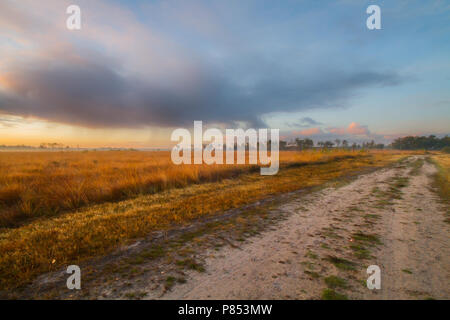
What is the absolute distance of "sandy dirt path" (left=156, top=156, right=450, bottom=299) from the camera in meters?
2.27

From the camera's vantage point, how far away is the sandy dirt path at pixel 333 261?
7.44ft

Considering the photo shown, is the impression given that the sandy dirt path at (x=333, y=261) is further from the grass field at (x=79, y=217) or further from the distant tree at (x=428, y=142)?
the distant tree at (x=428, y=142)

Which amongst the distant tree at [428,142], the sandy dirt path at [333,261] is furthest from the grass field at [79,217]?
the distant tree at [428,142]

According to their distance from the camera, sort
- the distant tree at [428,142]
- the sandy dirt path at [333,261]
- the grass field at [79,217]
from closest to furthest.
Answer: the sandy dirt path at [333,261] < the grass field at [79,217] < the distant tree at [428,142]

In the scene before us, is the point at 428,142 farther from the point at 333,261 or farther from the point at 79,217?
the point at 79,217

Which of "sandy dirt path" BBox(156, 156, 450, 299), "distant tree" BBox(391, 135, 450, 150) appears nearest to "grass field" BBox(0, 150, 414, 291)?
"sandy dirt path" BBox(156, 156, 450, 299)

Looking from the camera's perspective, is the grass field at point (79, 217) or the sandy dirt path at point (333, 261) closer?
the sandy dirt path at point (333, 261)

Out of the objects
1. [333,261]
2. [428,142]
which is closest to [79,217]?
[333,261]

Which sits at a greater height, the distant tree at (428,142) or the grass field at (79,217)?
the distant tree at (428,142)

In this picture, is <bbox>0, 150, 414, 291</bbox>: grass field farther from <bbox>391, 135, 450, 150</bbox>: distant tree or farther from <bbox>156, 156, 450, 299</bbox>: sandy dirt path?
<bbox>391, 135, 450, 150</bbox>: distant tree

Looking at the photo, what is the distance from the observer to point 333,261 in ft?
9.66

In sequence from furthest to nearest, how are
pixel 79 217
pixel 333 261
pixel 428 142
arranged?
pixel 428 142, pixel 79 217, pixel 333 261

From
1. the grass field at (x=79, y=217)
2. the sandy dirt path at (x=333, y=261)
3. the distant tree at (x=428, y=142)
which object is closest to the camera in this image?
the sandy dirt path at (x=333, y=261)
